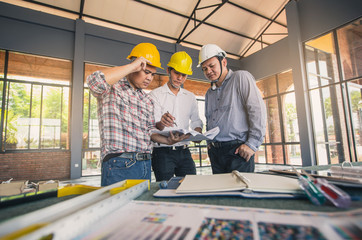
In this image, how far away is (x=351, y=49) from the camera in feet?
17.5

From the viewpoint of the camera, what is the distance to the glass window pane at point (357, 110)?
4.98 meters

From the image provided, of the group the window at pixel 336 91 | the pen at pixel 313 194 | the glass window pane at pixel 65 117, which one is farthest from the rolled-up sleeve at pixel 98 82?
the window at pixel 336 91

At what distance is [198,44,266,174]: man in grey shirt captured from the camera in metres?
1.54

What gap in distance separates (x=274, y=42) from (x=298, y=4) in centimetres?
151

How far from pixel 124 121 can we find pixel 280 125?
26.6ft

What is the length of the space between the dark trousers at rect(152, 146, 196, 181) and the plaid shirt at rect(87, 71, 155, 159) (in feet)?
1.38

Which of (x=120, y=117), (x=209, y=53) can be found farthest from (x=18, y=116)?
(x=209, y=53)

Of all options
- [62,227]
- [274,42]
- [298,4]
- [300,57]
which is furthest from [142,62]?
[274,42]

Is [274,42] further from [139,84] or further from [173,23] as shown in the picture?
[139,84]

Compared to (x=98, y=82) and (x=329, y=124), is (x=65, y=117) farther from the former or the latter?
(x=329, y=124)

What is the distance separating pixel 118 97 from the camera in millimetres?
1414

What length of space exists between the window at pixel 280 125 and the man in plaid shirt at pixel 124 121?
7.20 metres

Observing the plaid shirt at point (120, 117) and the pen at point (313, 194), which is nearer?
the pen at point (313, 194)

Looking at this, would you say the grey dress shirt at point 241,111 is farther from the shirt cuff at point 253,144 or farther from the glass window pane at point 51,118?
the glass window pane at point 51,118
